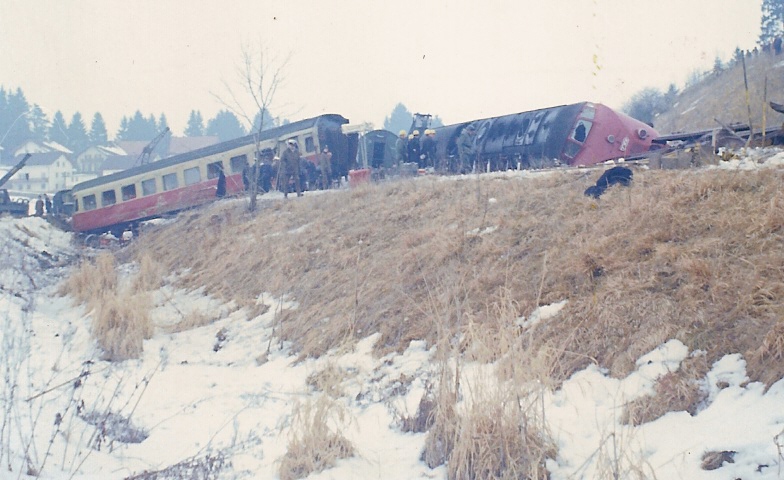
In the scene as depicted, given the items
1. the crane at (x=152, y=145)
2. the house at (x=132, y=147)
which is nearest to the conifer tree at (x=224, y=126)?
the house at (x=132, y=147)

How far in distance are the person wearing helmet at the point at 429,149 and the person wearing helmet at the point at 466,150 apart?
0.88 metres

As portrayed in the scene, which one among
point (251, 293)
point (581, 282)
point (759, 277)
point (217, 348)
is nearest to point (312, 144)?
point (251, 293)

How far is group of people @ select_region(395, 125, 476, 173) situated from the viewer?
61.5 ft

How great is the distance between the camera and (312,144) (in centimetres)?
2128

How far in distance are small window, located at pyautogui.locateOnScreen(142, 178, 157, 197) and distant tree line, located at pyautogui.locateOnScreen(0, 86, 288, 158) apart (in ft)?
73.1

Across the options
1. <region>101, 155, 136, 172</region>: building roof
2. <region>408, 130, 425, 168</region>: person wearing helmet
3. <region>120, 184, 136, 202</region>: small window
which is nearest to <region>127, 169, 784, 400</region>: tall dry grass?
<region>408, 130, 425, 168</region>: person wearing helmet

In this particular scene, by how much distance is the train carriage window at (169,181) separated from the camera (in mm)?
22594

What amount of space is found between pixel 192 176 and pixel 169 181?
0.98 metres

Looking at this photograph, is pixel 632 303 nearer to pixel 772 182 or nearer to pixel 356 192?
pixel 772 182

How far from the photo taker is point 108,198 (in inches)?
924

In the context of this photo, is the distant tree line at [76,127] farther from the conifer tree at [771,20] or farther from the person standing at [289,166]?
the conifer tree at [771,20]

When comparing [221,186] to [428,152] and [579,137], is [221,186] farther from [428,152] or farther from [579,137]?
[579,137]

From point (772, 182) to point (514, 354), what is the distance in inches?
169

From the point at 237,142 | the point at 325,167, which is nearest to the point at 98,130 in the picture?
the point at 237,142
